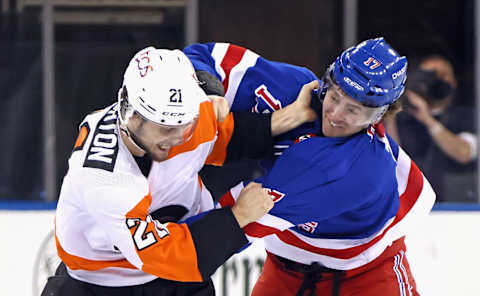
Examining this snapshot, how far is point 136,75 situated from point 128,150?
188 mm

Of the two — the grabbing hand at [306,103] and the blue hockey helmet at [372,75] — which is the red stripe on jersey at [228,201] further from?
the blue hockey helmet at [372,75]

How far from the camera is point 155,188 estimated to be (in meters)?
2.04

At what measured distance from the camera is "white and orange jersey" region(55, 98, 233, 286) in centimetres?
187

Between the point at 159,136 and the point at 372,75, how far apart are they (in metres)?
0.55

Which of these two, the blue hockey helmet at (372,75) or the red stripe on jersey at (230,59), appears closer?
the blue hockey helmet at (372,75)

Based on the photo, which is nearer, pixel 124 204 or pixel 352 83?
pixel 124 204

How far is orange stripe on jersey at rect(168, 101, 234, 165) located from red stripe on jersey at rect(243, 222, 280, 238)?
0.25 meters

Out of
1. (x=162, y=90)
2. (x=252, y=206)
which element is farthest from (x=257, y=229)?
(x=162, y=90)

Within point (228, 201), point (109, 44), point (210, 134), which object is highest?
point (210, 134)

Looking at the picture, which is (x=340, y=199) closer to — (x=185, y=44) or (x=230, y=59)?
(x=230, y=59)

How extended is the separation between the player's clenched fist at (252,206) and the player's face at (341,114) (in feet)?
0.81

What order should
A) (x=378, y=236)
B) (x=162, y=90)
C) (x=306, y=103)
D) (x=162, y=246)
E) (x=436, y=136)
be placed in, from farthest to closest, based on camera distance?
(x=436, y=136)
(x=378, y=236)
(x=306, y=103)
(x=162, y=246)
(x=162, y=90)

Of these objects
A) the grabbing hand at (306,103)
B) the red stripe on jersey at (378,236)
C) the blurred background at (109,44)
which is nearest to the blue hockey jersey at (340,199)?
the red stripe on jersey at (378,236)

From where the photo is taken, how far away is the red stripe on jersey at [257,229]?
205 centimetres
